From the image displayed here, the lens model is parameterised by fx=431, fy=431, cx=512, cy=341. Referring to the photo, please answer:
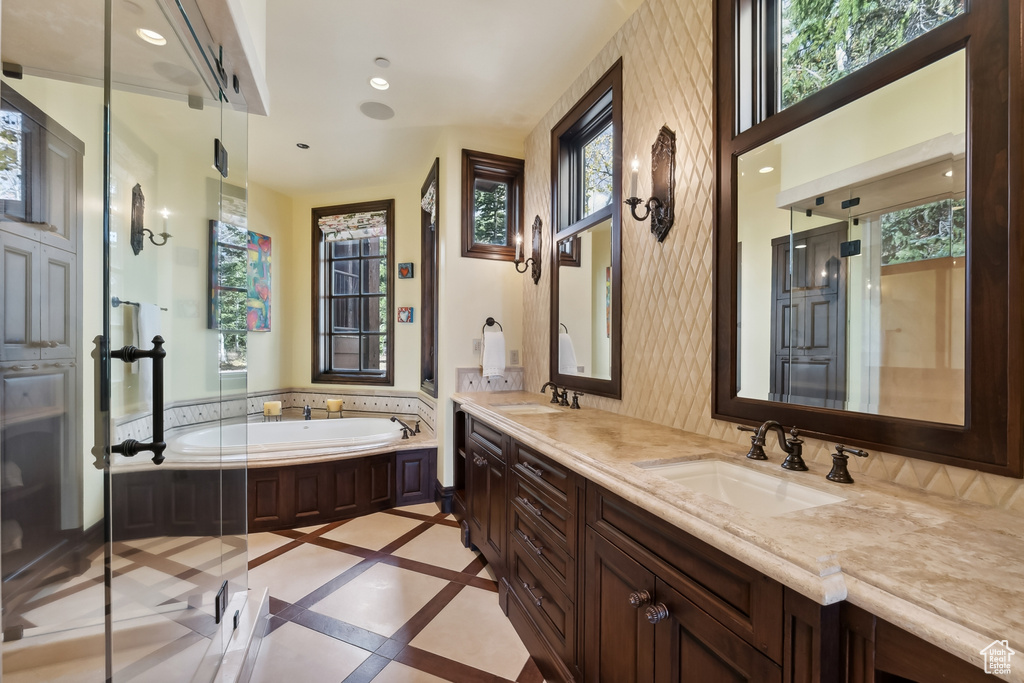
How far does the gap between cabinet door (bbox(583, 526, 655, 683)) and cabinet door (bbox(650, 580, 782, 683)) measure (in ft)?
0.16

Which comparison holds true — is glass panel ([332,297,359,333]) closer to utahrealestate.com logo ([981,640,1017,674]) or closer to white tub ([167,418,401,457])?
white tub ([167,418,401,457])

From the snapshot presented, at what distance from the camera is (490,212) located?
345cm

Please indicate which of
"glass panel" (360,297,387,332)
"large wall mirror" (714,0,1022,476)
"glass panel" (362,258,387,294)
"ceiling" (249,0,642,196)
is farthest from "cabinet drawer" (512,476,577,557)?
"glass panel" (362,258,387,294)

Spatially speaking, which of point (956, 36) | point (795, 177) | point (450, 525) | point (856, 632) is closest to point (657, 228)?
point (795, 177)

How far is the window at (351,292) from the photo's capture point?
177 inches

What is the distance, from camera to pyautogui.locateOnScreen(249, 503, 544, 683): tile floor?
5.62 feet

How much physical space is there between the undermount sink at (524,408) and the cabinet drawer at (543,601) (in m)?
0.74

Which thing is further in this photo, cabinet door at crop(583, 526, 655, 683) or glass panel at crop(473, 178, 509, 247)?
glass panel at crop(473, 178, 509, 247)

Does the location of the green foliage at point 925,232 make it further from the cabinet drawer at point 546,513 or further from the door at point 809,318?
the cabinet drawer at point 546,513

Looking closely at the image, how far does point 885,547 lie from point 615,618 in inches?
28.2

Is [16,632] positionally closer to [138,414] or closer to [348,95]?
[138,414]

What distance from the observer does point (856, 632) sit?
2.15 ft

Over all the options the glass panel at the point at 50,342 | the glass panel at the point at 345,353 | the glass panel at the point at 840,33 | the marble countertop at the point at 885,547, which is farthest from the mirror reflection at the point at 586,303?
the glass panel at the point at 345,353

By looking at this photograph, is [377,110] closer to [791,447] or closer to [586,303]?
[586,303]
